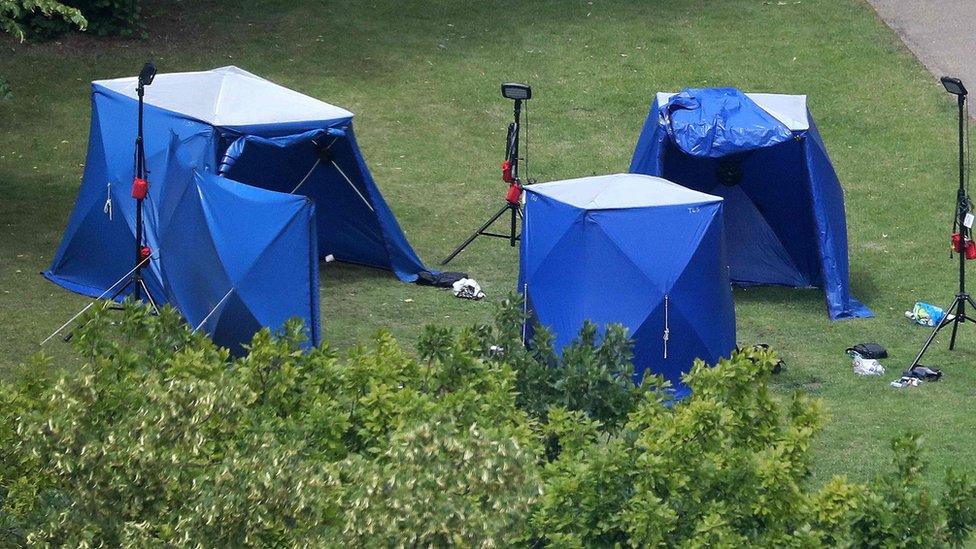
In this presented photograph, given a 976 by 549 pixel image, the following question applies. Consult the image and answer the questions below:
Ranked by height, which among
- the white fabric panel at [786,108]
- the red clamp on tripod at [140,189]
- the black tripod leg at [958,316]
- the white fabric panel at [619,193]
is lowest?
the black tripod leg at [958,316]

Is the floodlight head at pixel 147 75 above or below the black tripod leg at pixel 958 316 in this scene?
above

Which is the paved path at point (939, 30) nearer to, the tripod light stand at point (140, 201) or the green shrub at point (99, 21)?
the green shrub at point (99, 21)

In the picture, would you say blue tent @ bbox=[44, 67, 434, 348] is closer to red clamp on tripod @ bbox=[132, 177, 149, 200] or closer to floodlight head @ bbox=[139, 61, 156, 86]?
red clamp on tripod @ bbox=[132, 177, 149, 200]

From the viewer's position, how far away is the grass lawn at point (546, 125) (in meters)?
12.7

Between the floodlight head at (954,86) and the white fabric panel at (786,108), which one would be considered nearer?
the floodlight head at (954,86)

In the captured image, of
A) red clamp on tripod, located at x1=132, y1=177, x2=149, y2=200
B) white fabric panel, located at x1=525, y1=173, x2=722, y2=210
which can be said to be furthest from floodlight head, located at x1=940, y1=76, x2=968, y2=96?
red clamp on tripod, located at x1=132, y1=177, x2=149, y2=200

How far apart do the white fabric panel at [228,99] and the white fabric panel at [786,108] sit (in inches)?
135

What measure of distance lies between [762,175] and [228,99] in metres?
5.21

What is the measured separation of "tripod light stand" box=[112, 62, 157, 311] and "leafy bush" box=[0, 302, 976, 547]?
4.68 m

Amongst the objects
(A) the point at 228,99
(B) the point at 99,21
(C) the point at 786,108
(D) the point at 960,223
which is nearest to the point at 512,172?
(C) the point at 786,108

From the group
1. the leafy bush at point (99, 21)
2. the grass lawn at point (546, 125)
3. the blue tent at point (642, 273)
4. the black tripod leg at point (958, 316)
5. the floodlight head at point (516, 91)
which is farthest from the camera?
the leafy bush at point (99, 21)

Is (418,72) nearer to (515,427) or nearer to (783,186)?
(783,186)

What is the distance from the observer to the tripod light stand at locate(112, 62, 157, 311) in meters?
11.5

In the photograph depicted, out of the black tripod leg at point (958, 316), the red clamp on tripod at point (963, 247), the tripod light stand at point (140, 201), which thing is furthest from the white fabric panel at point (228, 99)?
the black tripod leg at point (958, 316)
